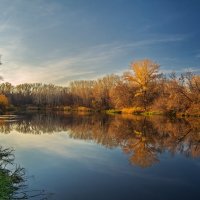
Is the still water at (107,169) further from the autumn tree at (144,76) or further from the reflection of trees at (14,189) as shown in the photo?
the autumn tree at (144,76)

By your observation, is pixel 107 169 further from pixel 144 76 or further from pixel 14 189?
pixel 144 76

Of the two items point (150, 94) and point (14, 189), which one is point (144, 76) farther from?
point (14, 189)

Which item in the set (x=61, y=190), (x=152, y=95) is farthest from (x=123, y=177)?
(x=152, y=95)

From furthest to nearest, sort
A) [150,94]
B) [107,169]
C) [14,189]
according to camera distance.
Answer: [150,94]
[107,169]
[14,189]

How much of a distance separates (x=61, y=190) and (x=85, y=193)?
0.69 m

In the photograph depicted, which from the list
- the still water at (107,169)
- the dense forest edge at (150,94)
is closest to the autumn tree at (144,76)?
the dense forest edge at (150,94)

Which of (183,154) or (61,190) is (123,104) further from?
(61,190)

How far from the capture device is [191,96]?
4231cm

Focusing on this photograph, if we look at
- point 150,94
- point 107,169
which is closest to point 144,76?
point 150,94

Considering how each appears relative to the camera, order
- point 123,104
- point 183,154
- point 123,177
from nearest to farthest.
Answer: point 123,177
point 183,154
point 123,104

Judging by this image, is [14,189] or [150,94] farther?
[150,94]

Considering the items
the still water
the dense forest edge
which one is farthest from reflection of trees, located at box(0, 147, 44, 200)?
the dense forest edge

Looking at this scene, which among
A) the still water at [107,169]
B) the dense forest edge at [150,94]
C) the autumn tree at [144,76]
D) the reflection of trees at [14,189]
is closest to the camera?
the reflection of trees at [14,189]

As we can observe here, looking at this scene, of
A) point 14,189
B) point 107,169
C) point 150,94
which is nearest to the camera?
point 14,189
